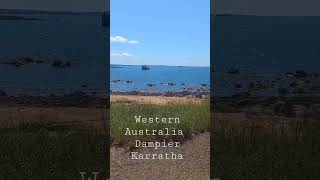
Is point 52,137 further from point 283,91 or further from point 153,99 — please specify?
point 283,91

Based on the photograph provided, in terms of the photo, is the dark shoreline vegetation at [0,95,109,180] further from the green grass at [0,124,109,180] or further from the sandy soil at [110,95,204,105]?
the sandy soil at [110,95,204,105]

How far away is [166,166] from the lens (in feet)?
22.4

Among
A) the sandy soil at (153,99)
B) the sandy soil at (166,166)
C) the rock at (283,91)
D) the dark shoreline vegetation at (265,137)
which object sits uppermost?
the rock at (283,91)

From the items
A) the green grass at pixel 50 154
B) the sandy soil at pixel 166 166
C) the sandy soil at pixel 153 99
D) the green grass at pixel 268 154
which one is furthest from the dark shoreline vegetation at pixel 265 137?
the green grass at pixel 50 154

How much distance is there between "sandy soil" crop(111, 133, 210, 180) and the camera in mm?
6637

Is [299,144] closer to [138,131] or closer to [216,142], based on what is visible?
[216,142]

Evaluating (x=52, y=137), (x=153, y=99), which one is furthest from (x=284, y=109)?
(x=52, y=137)

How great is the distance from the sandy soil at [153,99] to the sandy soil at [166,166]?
44.7 inches

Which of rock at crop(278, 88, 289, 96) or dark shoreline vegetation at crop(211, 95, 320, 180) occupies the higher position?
rock at crop(278, 88, 289, 96)

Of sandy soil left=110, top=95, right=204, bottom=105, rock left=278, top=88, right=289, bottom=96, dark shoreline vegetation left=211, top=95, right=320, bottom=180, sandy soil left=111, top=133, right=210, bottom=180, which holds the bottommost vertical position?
sandy soil left=111, top=133, right=210, bottom=180

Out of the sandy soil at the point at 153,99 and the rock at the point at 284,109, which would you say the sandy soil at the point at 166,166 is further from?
the rock at the point at 284,109

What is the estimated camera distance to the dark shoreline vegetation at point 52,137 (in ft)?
21.3

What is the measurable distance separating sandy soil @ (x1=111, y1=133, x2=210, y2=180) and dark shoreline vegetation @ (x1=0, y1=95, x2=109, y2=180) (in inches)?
8.7

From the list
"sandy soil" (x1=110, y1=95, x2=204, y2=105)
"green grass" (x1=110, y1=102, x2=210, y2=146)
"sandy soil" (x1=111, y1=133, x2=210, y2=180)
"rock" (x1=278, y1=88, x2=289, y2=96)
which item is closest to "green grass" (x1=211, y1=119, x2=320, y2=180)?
"sandy soil" (x1=111, y1=133, x2=210, y2=180)
